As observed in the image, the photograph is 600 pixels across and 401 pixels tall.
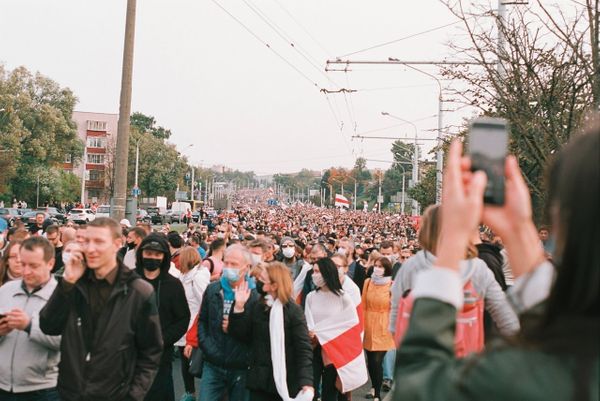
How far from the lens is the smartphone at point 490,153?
63.9 inches

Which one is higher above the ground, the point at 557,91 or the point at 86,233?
the point at 557,91

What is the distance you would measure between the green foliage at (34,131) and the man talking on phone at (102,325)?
59.6 metres

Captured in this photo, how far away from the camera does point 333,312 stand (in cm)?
830

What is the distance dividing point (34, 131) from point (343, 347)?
68.0 meters

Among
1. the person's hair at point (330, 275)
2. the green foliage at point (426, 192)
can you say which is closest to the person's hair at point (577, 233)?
the person's hair at point (330, 275)

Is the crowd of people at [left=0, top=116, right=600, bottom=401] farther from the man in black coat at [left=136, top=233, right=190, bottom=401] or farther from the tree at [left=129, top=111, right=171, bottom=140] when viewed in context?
the tree at [left=129, top=111, right=171, bottom=140]

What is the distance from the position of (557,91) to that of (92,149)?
373 ft

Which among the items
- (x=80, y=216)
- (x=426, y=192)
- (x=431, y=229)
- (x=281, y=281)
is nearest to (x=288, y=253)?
(x=281, y=281)

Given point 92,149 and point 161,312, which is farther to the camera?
point 92,149

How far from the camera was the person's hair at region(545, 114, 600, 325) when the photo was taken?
137cm

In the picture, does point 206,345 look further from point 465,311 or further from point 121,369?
point 465,311

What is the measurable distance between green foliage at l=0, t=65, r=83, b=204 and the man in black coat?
57.8m

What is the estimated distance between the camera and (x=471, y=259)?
400 cm

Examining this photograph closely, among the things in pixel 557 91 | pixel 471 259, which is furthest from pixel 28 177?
pixel 471 259
